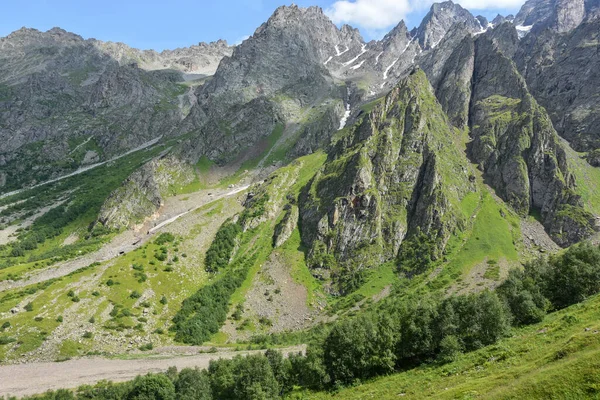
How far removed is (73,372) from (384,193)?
12840 centimetres

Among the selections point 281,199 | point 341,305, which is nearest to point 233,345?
point 341,305

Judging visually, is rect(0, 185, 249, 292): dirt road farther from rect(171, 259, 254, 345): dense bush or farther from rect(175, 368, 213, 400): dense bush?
rect(175, 368, 213, 400): dense bush

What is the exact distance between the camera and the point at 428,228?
482 feet

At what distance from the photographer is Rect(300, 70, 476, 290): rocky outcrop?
482 feet

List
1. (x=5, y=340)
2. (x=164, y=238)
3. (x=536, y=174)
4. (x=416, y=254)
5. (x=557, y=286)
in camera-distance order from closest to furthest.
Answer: (x=557, y=286) → (x=5, y=340) → (x=416, y=254) → (x=164, y=238) → (x=536, y=174)

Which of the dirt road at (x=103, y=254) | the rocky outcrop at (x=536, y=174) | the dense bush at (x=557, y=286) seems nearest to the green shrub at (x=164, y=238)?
the dirt road at (x=103, y=254)

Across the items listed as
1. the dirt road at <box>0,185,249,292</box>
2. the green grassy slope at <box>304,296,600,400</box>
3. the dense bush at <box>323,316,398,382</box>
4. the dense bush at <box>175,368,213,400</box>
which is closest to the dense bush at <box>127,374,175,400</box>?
the dense bush at <box>175,368,213,400</box>

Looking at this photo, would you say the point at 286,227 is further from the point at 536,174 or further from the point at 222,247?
the point at 536,174

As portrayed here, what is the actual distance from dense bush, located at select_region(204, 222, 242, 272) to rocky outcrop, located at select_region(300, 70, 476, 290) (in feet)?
103

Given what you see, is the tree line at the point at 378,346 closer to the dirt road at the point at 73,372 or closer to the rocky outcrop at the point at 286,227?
the dirt road at the point at 73,372

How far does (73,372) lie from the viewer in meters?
80.4

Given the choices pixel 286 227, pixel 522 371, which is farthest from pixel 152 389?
pixel 286 227

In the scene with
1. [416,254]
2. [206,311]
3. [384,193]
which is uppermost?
[384,193]

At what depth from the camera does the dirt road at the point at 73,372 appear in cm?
7375
